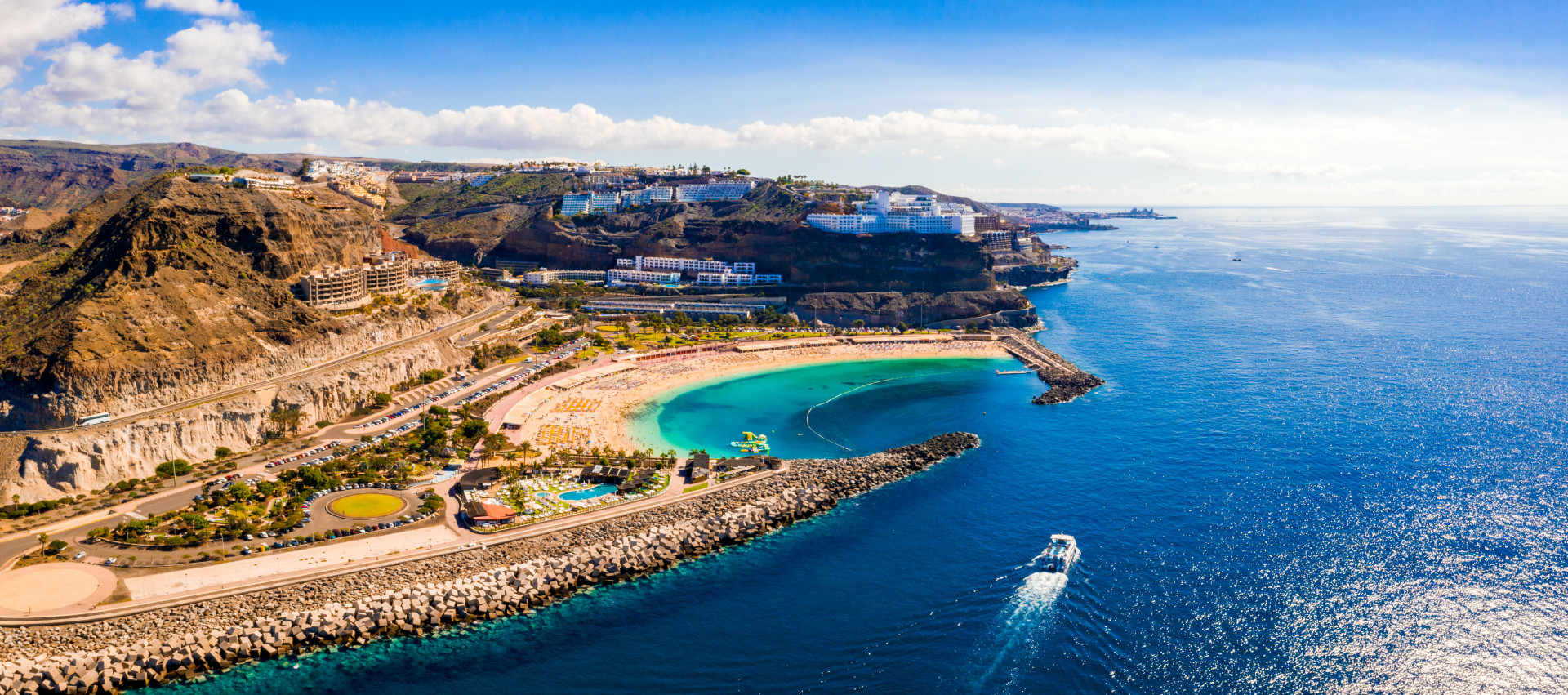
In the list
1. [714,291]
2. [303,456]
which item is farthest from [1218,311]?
[303,456]

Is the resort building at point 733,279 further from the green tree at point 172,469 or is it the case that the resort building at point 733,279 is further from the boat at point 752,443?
the green tree at point 172,469

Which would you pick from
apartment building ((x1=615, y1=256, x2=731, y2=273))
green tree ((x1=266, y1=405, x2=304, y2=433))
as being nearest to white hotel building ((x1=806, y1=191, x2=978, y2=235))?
apartment building ((x1=615, y1=256, x2=731, y2=273))

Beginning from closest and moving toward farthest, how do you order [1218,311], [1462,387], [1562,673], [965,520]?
[1562,673] < [965,520] < [1462,387] < [1218,311]

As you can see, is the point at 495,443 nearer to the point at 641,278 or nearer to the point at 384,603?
the point at 384,603

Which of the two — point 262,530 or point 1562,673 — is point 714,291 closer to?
point 262,530

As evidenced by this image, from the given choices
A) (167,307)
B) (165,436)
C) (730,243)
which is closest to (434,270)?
(167,307)

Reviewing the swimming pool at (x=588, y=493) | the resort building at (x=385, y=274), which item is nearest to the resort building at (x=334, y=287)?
the resort building at (x=385, y=274)
